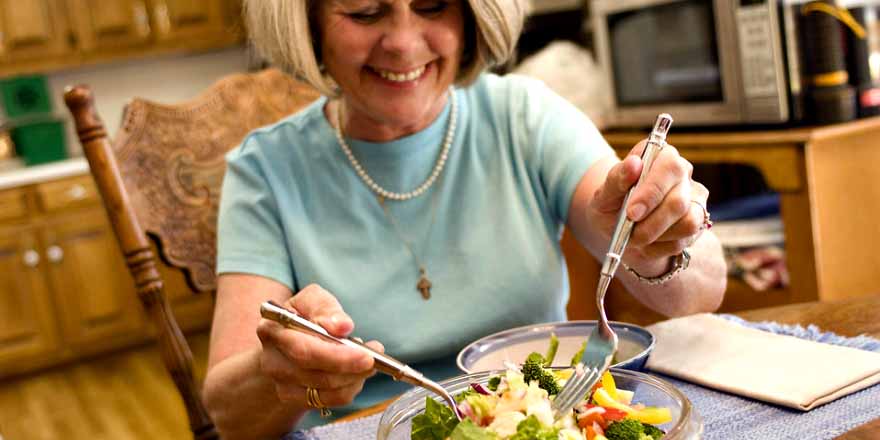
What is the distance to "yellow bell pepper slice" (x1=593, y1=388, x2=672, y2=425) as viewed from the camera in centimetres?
68

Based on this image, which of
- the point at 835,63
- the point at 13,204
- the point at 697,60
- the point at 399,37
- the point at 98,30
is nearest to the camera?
the point at 399,37

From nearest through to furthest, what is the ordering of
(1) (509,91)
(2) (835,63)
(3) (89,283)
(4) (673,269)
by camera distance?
(4) (673,269) → (1) (509,91) → (2) (835,63) → (3) (89,283)

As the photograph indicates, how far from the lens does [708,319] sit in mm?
1032

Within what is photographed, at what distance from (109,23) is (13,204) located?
975 mm

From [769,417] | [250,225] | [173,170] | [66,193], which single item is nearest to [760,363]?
[769,417]

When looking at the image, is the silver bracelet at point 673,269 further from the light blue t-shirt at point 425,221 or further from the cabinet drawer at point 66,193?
the cabinet drawer at point 66,193

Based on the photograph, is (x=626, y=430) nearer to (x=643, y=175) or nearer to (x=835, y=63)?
(x=643, y=175)

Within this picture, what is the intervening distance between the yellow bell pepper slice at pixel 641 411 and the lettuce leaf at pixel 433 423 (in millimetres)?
111

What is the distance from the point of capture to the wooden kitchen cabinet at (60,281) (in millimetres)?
4023

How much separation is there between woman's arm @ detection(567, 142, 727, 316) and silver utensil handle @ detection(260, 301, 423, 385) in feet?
0.81

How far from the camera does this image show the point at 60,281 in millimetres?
4145

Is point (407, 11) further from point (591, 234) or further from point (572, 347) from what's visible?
point (572, 347)

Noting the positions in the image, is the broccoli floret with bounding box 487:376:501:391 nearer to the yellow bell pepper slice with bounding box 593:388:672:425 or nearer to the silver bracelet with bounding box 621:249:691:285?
the yellow bell pepper slice with bounding box 593:388:672:425

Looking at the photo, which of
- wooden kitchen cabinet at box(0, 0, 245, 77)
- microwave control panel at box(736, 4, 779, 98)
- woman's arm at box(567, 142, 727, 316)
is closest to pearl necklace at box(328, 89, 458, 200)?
woman's arm at box(567, 142, 727, 316)
